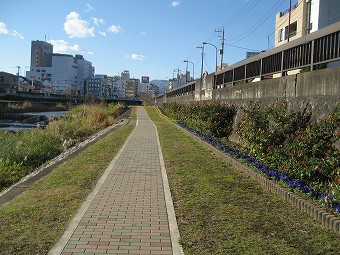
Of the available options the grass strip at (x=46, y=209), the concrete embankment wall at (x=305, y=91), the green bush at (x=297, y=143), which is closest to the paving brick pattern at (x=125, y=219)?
the grass strip at (x=46, y=209)

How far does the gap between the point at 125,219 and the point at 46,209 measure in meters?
1.35

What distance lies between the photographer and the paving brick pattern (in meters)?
4.59

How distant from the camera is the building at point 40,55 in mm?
174750

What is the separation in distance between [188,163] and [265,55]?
5244 millimetres

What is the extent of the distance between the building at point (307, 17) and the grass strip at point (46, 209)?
3380cm

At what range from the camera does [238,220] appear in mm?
5488

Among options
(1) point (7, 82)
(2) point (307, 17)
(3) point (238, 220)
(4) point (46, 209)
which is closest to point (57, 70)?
(1) point (7, 82)

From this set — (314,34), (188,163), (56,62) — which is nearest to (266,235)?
(188,163)

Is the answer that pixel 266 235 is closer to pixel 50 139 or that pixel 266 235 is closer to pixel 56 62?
pixel 50 139

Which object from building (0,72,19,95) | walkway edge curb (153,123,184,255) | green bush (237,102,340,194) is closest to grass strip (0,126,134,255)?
walkway edge curb (153,123,184,255)

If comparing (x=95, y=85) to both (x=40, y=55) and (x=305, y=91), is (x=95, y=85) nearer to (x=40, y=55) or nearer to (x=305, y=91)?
(x=40, y=55)

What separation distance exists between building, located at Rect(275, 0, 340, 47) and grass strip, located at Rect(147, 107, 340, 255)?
33.8 m

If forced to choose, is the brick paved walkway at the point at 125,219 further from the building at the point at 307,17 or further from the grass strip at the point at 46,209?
the building at the point at 307,17

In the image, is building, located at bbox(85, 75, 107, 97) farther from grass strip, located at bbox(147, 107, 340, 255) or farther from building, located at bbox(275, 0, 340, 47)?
grass strip, located at bbox(147, 107, 340, 255)
